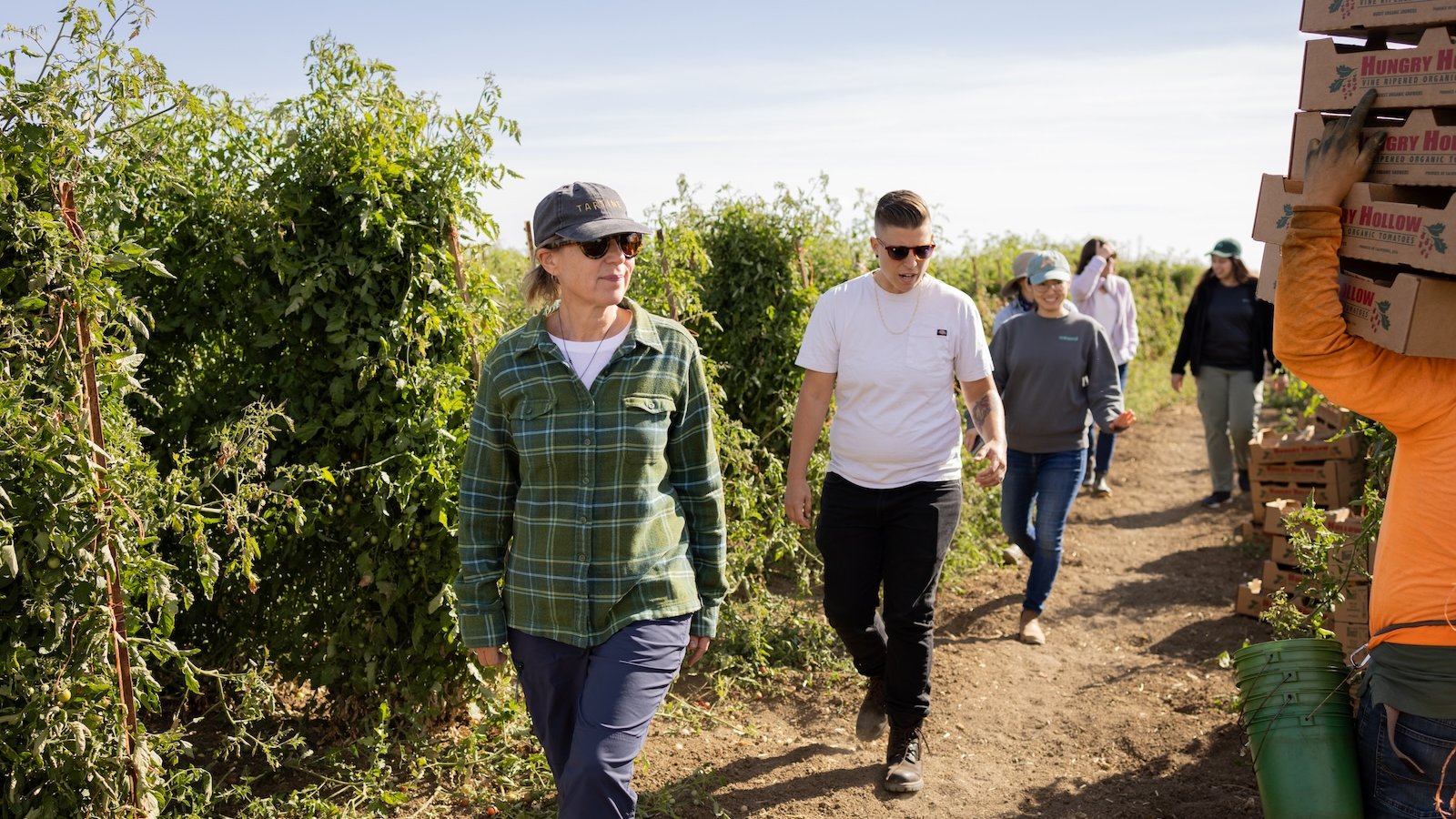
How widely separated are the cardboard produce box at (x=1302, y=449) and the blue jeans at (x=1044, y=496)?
2.54 m

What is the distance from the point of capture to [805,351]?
4.41 meters

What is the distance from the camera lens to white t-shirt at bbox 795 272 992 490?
4223 millimetres

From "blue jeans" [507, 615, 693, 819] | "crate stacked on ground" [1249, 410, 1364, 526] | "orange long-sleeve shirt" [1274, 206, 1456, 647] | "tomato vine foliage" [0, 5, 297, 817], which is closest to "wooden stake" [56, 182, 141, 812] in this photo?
"tomato vine foliage" [0, 5, 297, 817]

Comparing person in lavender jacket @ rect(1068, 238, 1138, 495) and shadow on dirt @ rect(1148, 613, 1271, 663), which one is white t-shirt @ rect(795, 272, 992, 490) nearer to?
shadow on dirt @ rect(1148, 613, 1271, 663)

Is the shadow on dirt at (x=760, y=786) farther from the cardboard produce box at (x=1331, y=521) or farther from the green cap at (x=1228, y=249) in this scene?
the green cap at (x=1228, y=249)

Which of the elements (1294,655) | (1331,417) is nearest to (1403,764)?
(1294,655)

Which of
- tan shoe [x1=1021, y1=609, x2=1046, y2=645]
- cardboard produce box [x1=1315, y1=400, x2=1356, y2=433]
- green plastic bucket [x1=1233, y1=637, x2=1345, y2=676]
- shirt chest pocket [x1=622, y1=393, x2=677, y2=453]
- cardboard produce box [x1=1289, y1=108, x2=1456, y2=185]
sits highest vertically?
cardboard produce box [x1=1289, y1=108, x2=1456, y2=185]

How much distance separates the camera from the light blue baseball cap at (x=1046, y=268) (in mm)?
6273

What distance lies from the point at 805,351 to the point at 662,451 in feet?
4.60

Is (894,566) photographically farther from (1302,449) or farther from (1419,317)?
(1302,449)

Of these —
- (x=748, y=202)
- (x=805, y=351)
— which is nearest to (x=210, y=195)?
(x=805, y=351)

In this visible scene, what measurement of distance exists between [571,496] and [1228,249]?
24.8 ft

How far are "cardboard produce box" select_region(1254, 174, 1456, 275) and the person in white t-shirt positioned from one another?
133cm

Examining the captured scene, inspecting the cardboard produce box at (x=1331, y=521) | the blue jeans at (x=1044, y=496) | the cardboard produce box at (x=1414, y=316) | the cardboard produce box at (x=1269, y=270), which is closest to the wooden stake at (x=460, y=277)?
the cardboard produce box at (x=1269, y=270)
